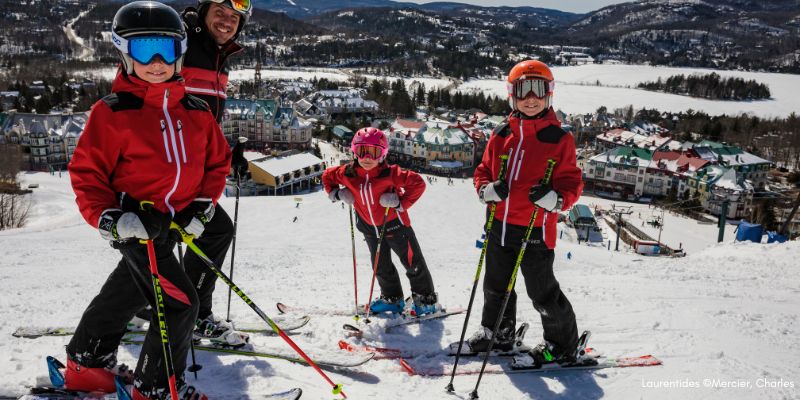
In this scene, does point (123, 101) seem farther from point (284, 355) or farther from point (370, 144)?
point (370, 144)

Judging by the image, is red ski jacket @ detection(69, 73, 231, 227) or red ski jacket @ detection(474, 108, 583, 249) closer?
red ski jacket @ detection(69, 73, 231, 227)

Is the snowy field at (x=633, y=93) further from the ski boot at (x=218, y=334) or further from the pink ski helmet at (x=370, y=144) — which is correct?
the ski boot at (x=218, y=334)

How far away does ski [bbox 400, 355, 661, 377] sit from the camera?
3.76 meters

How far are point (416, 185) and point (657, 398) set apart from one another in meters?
2.60

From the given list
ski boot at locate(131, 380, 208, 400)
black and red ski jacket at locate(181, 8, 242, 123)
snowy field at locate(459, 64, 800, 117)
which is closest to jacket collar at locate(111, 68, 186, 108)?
black and red ski jacket at locate(181, 8, 242, 123)

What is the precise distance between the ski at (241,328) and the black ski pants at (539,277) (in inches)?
70.2

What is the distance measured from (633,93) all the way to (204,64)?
127 m

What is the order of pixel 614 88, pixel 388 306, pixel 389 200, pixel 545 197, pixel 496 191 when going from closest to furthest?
pixel 545 197
pixel 496 191
pixel 389 200
pixel 388 306
pixel 614 88

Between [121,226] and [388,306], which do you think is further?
[388,306]

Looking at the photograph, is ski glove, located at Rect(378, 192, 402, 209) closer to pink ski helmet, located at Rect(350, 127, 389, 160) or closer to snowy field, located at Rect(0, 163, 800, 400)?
pink ski helmet, located at Rect(350, 127, 389, 160)

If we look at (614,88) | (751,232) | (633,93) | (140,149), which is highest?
(614,88)

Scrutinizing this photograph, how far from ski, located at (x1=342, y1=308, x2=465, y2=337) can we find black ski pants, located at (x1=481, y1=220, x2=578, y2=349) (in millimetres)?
1098

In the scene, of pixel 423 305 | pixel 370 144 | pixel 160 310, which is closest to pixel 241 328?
pixel 423 305

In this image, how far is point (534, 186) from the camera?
357 centimetres
